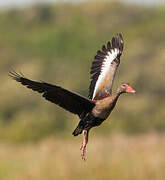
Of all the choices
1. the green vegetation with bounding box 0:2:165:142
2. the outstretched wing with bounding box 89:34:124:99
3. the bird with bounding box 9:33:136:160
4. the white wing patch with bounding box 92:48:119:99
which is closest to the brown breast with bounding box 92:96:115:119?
the bird with bounding box 9:33:136:160

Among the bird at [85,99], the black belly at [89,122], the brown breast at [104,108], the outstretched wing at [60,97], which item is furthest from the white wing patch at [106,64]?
the brown breast at [104,108]

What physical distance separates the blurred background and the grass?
2cm

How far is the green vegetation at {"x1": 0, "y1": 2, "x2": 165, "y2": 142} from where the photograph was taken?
41834 mm

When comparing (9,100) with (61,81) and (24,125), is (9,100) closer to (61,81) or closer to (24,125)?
(61,81)

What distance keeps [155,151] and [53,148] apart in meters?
3.21

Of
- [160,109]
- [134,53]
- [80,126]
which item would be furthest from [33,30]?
[80,126]

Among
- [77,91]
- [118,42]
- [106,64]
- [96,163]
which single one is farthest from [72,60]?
[106,64]

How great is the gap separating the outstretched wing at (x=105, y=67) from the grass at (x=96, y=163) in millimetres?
7140

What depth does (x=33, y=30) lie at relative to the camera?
311 feet

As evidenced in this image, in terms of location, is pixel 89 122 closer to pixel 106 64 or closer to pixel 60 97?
pixel 60 97

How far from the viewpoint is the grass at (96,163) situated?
16609mm

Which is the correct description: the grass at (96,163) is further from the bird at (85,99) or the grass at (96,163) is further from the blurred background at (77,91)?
the bird at (85,99)

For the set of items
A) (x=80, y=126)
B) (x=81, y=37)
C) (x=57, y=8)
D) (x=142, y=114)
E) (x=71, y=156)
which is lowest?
(x=80, y=126)

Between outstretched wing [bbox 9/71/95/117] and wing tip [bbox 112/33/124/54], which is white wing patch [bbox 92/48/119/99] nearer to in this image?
wing tip [bbox 112/33/124/54]
